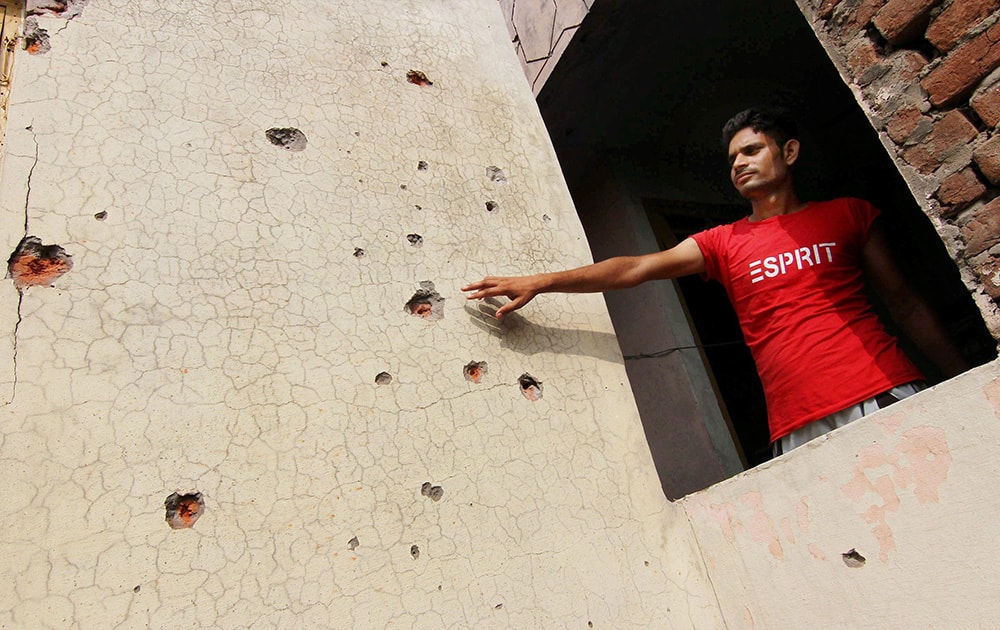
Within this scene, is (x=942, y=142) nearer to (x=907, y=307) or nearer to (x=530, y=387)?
(x=907, y=307)

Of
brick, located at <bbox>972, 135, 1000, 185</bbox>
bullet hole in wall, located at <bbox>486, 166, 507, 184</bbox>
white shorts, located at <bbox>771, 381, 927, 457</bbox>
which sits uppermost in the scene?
bullet hole in wall, located at <bbox>486, 166, 507, 184</bbox>

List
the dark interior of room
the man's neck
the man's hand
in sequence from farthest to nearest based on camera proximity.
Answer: the dark interior of room < the man's neck < the man's hand

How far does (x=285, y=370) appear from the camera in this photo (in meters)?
1.53

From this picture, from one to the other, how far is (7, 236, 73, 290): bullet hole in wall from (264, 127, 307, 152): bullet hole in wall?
63cm

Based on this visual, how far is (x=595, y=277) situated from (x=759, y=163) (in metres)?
0.69

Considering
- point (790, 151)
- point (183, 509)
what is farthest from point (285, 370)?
point (790, 151)

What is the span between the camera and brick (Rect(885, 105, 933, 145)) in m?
1.41

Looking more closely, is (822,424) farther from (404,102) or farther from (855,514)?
(404,102)

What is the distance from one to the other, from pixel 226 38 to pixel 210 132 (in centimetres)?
37

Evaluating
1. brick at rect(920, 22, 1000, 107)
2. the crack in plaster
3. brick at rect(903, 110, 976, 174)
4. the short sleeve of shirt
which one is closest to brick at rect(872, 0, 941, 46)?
brick at rect(920, 22, 1000, 107)

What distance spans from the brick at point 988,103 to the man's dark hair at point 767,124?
812mm

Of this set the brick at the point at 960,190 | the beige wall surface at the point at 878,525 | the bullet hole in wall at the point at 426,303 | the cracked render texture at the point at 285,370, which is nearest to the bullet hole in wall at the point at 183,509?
the cracked render texture at the point at 285,370

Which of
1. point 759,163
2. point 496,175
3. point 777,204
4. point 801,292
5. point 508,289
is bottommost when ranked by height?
point 801,292

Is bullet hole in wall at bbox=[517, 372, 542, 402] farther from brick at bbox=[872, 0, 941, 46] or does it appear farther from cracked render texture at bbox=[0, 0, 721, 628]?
brick at bbox=[872, 0, 941, 46]
